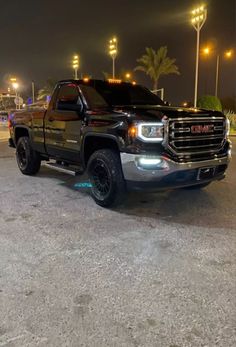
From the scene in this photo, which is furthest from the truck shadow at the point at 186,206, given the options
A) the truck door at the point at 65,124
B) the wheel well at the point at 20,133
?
the wheel well at the point at 20,133

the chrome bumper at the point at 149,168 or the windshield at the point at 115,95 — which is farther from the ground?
the windshield at the point at 115,95

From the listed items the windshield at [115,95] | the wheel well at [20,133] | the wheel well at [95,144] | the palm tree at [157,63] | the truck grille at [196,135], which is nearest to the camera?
the truck grille at [196,135]

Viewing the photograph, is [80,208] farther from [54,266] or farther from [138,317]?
[138,317]

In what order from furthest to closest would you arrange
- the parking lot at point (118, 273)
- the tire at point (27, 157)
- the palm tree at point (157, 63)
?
the palm tree at point (157, 63) < the tire at point (27, 157) < the parking lot at point (118, 273)

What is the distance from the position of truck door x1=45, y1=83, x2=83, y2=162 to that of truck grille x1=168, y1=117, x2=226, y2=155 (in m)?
1.68

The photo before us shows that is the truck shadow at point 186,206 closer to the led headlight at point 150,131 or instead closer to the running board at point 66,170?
the running board at point 66,170

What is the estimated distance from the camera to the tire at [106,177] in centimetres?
504

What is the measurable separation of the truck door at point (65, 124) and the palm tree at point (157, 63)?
36.2 meters

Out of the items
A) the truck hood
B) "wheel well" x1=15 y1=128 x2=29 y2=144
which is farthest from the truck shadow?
"wheel well" x1=15 y1=128 x2=29 y2=144

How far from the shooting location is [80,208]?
536cm

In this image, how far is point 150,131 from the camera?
15.3 feet

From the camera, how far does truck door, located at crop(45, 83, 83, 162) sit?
19.1ft

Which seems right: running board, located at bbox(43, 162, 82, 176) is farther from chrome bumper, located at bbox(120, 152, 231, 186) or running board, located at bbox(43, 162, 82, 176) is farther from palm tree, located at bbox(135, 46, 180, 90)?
palm tree, located at bbox(135, 46, 180, 90)

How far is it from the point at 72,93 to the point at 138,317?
14.3 ft
